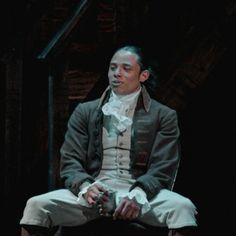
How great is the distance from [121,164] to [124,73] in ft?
2.67

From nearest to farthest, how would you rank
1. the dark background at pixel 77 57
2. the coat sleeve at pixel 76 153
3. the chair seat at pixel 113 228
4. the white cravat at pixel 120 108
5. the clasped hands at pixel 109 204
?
the clasped hands at pixel 109 204 < the chair seat at pixel 113 228 < the coat sleeve at pixel 76 153 < the white cravat at pixel 120 108 < the dark background at pixel 77 57

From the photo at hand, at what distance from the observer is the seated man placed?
14.0 ft

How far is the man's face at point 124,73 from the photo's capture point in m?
4.87

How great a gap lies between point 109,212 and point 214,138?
12.0 feet

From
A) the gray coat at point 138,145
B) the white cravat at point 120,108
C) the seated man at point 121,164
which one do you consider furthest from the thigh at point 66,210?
the white cravat at point 120,108

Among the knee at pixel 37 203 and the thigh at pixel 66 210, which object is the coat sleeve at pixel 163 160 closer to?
the thigh at pixel 66 210

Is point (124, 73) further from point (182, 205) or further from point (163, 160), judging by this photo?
point (182, 205)

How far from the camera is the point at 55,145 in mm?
5422

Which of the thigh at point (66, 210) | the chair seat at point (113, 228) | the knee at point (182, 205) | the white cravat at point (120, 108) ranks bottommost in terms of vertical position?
the chair seat at point (113, 228)

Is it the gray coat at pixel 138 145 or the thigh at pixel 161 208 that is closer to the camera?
the thigh at pixel 161 208

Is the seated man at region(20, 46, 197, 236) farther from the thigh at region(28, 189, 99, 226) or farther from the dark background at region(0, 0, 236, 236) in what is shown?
the dark background at region(0, 0, 236, 236)

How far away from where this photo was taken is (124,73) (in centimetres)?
488

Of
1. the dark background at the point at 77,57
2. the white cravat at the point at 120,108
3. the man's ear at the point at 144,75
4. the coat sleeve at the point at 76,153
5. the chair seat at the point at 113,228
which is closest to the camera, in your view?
the chair seat at the point at 113,228

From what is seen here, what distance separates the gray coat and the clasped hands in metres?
0.22
